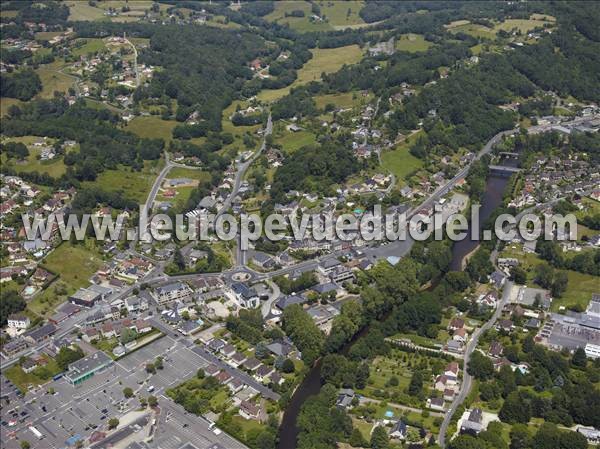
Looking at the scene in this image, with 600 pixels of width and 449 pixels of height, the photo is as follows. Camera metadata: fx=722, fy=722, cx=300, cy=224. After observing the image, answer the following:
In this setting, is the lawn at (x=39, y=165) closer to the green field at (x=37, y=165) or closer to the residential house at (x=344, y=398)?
the green field at (x=37, y=165)

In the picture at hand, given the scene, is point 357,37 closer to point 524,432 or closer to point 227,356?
point 227,356

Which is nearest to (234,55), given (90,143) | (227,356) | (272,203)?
(90,143)

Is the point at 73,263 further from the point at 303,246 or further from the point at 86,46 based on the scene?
the point at 86,46

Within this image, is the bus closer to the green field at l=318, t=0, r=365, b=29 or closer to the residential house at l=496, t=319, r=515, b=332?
the residential house at l=496, t=319, r=515, b=332

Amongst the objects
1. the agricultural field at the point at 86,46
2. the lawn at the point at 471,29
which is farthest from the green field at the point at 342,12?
the agricultural field at the point at 86,46

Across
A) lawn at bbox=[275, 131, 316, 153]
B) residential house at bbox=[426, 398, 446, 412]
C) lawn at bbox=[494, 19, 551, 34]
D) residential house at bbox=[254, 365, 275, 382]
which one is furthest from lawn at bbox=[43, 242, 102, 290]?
lawn at bbox=[494, 19, 551, 34]

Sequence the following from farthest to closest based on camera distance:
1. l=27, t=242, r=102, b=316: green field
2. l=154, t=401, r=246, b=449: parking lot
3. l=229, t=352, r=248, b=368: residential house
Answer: l=27, t=242, r=102, b=316: green field < l=229, t=352, r=248, b=368: residential house < l=154, t=401, r=246, b=449: parking lot

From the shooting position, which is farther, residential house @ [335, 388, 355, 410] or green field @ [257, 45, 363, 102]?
green field @ [257, 45, 363, 102]

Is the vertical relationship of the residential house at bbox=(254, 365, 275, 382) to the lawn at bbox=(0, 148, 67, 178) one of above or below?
above

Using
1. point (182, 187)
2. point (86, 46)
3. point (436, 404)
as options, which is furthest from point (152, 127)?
point (436, 404)
